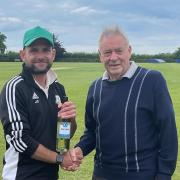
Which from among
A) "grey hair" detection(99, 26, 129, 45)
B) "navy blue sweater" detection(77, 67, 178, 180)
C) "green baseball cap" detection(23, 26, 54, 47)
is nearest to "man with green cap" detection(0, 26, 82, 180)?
"green baseball cap" detection(23, 26, 54, 47)

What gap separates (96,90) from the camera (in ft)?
15.0

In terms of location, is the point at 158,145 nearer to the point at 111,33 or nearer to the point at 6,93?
the point at 111,33

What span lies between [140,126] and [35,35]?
51.0 inches

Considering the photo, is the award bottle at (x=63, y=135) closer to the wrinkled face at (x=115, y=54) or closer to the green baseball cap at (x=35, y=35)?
the wrinkled face at (x=115, y=54)

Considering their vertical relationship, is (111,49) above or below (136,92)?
above

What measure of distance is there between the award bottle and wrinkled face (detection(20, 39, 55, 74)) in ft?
1.69

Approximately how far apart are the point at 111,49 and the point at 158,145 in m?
0.90

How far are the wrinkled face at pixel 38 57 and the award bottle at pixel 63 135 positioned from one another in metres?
0.51

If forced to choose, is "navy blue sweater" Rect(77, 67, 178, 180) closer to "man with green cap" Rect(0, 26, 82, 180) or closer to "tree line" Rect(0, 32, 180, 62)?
"man with green cap" Rect(0, 26, 82, 180)

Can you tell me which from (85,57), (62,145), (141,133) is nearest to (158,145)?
(141,133)

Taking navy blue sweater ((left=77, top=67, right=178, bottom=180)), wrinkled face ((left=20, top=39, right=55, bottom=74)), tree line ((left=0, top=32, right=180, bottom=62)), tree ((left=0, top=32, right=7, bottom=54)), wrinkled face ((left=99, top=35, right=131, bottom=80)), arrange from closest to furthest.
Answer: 1. navy blue sweater ((left=77, top=67, right=178, bottom=180))
2. wrinkled face ((left=99, top=35, right=131, bottom=80))
3. wrinkled face ((left=20, top=39, right=55, bottom=74))
4. tree line ((left=0, top=32, right=180, bottom=62))
5. tree ((left=0, top=32, right=7, bottom=54))

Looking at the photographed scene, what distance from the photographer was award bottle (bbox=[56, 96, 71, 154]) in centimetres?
449

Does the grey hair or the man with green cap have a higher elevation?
the grey hair

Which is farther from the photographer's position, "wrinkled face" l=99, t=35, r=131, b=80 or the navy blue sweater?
"wrinkled face" l=99, t=35, r=131, b=80
